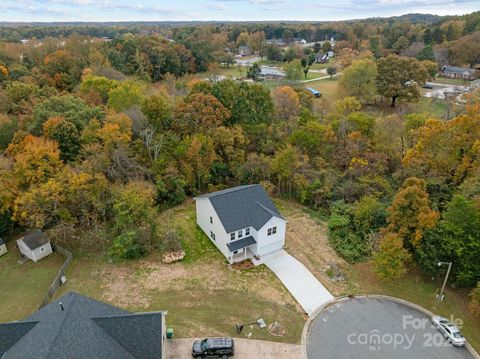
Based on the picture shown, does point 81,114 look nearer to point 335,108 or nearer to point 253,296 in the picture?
point 253,296

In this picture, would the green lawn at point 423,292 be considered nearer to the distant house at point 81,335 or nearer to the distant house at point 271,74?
the distant house at point 81,335

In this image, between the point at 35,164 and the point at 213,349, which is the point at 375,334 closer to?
the point at 213,349

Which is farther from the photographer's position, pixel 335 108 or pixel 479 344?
pixel 335 108

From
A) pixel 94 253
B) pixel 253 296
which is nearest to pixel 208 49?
pixel 94 253

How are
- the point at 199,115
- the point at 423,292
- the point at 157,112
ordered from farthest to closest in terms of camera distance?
the point at 157,112, the point at 199,115, the point at 423,292

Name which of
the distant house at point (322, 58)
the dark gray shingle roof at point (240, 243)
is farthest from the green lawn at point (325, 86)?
the dark gray shingle roof at point (240, 243)

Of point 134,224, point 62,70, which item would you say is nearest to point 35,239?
point 134,224
